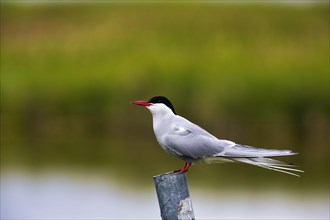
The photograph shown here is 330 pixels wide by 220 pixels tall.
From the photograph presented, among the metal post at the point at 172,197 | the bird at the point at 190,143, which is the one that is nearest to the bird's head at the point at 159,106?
the bird at the point at 190,143

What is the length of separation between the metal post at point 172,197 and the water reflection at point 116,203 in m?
5.61

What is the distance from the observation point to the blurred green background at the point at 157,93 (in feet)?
50.0

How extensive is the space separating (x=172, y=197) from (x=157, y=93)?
35.4 ft

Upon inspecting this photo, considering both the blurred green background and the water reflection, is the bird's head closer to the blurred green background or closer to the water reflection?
the water reflection

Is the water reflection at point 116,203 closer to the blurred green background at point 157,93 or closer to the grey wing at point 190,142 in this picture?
the blurred green background at point 157,93

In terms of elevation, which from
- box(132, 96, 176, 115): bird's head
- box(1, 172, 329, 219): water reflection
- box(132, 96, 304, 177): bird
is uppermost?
box(132, 96, 176, 115): bird's head

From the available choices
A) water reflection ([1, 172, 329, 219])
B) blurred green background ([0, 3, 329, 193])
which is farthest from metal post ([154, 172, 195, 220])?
blurred green background ([0, 3, 329, 193])

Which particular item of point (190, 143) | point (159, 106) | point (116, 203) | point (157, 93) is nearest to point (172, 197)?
point (190, 143)

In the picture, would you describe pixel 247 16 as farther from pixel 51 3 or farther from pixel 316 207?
pixel 316 207

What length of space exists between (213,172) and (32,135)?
3521 mm

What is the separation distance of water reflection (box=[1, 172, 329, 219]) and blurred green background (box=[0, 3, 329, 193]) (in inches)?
23.8

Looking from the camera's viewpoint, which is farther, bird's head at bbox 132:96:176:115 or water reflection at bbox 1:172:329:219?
water reflection at bbox 1:172:329:219

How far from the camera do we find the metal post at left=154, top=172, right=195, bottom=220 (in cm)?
621

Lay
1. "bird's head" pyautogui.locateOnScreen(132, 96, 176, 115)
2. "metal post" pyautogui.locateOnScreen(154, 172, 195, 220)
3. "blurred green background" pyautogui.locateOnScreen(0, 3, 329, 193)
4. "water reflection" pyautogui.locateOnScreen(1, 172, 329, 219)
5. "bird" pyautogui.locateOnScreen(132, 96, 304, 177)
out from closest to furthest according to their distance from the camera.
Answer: "metal post" pyautogui.locateOnScreen(154, 172, 195, 220)
"bird" pyautogui.locateOnScreen(132, 96, 304, 177)
"bird's head" pyautogui.locateOnScreen(132, 96, 176, 115)
"water reflection" pyautogui.locateOnScreen(1, 172, 329, 219)
"blurred green background" pyautogui.locateOnScreen(0, 3, 329, 193)
